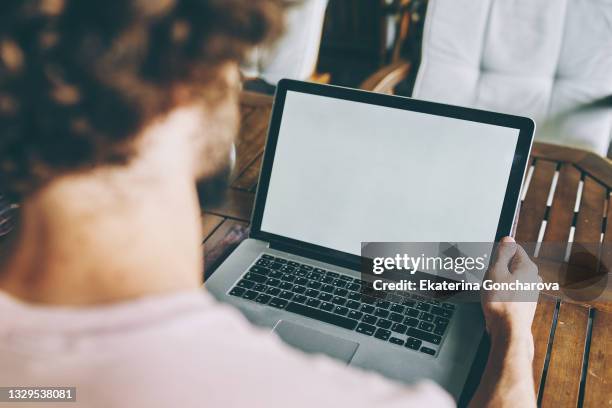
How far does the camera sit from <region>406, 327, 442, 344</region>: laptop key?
0.74 m

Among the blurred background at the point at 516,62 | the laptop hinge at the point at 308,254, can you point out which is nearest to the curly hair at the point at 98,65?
the laptop hinge at the point at 308,254

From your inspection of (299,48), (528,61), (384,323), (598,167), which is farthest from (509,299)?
(299,48)

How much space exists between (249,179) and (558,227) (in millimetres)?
614

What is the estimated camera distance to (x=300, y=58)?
1.83 meters

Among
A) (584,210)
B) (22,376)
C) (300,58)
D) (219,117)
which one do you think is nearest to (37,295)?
(22,376)

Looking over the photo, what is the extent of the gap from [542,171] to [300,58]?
3.06ft

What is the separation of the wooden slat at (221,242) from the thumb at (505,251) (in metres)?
0.43

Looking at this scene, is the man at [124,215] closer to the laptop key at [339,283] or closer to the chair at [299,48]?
the laptop key at [339,283]

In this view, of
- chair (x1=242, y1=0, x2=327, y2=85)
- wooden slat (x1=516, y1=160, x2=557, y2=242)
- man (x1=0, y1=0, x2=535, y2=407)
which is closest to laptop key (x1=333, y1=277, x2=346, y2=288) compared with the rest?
wooden slat (x1=516, y1=160, x2=557, y2=242)

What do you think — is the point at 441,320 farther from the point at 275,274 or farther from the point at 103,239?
the point at 103,239

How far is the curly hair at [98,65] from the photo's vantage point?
32cm

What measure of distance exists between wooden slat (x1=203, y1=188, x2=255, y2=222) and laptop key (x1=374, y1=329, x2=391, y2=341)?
39cm

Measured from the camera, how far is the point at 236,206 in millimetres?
1083

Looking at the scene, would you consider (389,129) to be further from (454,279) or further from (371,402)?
(371,402)
